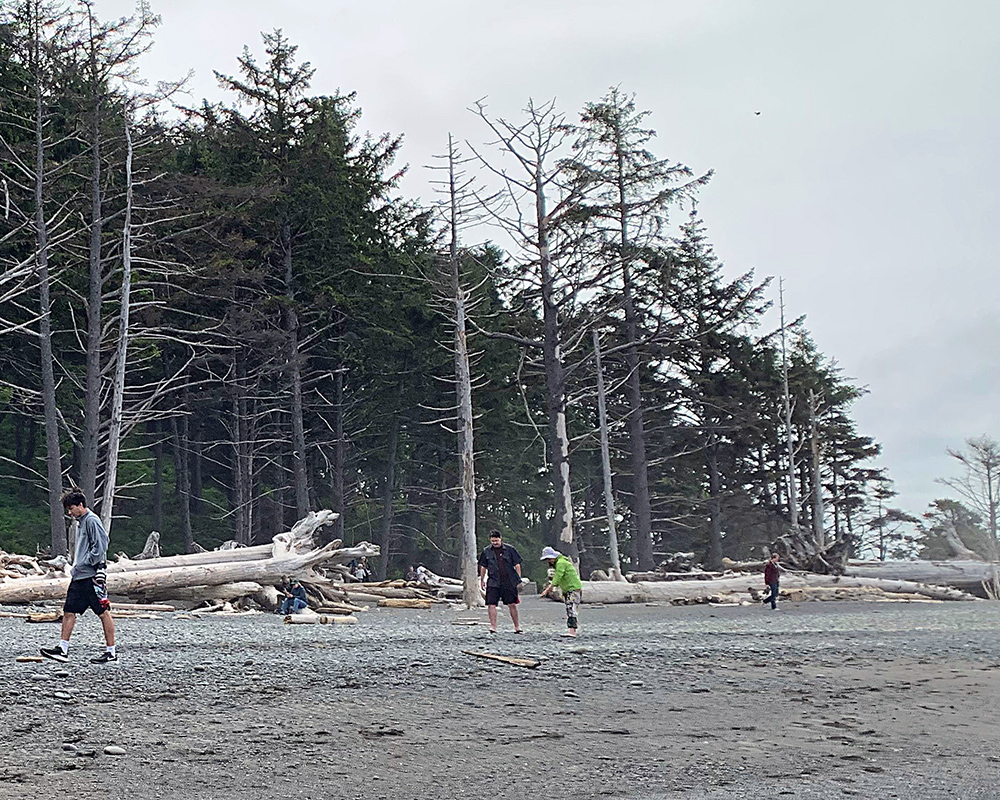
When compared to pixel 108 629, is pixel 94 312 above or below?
above

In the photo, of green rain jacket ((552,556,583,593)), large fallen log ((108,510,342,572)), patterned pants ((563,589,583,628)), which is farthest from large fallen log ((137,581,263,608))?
green rain jacket ((552,556,583,593))

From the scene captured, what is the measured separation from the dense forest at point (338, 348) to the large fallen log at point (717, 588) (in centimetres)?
187

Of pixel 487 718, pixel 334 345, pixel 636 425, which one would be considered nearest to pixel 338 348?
pixel 334 345

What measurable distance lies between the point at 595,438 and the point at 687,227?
1042 centimetres

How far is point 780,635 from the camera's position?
18359 mm

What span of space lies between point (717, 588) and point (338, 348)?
19651 mm

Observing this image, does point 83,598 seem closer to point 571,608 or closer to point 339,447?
point 571,608

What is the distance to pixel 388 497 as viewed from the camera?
4662cm

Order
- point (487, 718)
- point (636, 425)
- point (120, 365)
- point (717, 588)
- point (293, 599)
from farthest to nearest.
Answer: point (636, 425)
point (717, 588)
point (120, 365)
point (293, 599)
point (487, 718)

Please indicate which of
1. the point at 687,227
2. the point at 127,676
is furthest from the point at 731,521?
the point at 127,676

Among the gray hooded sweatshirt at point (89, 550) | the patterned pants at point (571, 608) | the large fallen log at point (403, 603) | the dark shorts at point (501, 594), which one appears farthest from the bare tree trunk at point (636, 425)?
the gray hooded sweatshirt at point (89, 550)

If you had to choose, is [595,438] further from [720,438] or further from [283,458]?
[283,458]

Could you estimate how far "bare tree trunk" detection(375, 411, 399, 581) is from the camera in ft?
151

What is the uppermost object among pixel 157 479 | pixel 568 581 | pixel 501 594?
pixel 157 479
